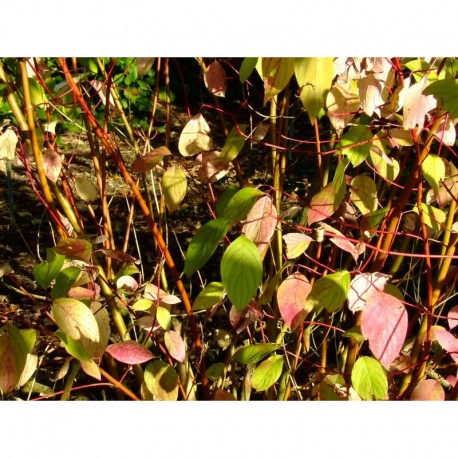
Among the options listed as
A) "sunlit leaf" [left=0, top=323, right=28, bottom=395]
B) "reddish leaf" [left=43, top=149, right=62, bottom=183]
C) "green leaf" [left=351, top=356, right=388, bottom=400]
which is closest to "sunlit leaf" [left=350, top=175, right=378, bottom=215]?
"green leaf" [left=351, top=356, right=388, bottom=400]

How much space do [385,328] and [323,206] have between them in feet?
0.98

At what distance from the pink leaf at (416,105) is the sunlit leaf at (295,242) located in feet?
0.83

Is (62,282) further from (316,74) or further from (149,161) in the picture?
(316,74)

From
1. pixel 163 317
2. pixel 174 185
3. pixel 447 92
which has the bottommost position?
pixel 163 317

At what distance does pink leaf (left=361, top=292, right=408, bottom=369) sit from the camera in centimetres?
98

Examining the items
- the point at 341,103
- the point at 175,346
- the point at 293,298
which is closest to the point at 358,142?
the point at 341,103

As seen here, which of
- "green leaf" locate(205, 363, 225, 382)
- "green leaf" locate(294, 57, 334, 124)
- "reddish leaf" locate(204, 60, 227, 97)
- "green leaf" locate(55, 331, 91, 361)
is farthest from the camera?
"green leaf" locate(205, 363, 225, 382)

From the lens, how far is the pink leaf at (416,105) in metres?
1.00

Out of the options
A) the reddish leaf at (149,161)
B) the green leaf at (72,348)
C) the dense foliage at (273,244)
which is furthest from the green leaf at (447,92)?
the green leaf at (72,348)

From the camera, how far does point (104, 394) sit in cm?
183

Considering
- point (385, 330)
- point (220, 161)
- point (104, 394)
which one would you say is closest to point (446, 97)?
point (385, 330)

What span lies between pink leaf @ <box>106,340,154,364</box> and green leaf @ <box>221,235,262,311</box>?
13.3 inches

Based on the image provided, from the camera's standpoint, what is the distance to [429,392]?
1286 millimetres

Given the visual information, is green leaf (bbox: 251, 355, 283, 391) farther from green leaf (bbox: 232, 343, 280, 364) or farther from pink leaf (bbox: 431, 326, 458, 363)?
pink leaf (bbox: 431, 326, 458, 363)
